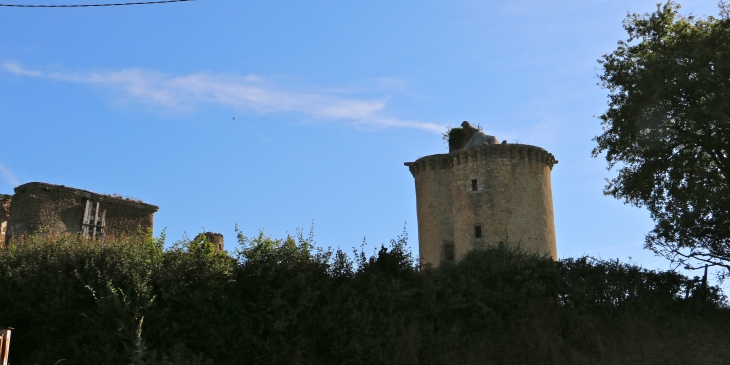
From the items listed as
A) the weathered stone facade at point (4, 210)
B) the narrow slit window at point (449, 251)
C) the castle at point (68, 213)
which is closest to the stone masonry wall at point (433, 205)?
the narrow slit window at point (449, 251)

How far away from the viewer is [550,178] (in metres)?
30.1

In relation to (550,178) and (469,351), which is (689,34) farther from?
(550,178)

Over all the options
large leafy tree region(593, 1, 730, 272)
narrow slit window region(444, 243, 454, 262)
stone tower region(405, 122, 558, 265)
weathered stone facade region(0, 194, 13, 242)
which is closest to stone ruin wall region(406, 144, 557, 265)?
stone tower region(405, 122, 558, 265)

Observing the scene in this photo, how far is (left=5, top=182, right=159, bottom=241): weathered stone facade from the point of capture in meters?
23.9

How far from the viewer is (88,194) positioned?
25297 millimetres

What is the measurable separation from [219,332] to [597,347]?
8236mm

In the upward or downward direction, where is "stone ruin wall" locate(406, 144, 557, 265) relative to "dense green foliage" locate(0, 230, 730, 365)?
upward

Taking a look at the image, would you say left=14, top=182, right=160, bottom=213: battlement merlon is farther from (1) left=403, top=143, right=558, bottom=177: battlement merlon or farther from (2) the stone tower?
(1) left=403, top=143, right=558, bottom=177: battlement merlon

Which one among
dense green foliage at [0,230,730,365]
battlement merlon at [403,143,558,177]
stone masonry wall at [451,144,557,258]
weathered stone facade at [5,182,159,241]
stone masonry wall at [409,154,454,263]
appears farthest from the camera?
stone masonry wall at [409,154,454,263]

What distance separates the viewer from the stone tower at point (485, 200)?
1100 inches

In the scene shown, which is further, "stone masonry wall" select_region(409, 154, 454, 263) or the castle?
"stone masonry wall" select_region(409, 154, 454, 263)

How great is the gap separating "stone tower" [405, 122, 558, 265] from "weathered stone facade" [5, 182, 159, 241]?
35.9 ft

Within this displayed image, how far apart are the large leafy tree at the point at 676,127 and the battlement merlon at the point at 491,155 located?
28.2 feet

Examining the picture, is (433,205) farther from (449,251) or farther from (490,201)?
(490,201)
